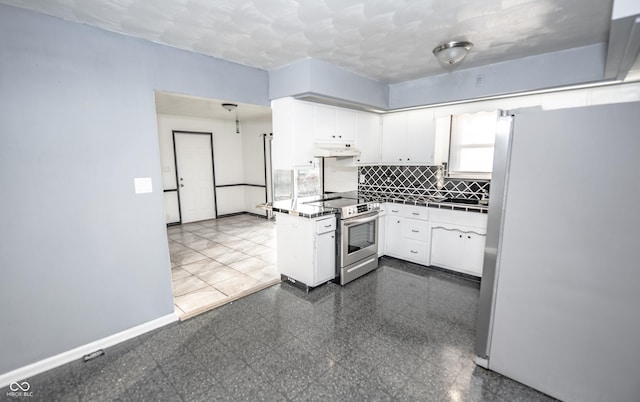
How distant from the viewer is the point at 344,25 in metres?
2.06

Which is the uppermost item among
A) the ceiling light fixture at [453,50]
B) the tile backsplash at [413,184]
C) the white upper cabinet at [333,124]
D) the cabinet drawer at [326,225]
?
the ceiling light fixture at [453,50]

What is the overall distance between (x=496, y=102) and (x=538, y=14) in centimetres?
137

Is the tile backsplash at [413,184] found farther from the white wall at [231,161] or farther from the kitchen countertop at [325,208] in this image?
the white wall at [231,161]

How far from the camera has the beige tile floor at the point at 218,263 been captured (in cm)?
293

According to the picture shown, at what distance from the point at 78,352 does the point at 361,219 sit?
276 centimetres

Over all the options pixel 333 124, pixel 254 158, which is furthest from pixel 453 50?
pixel 254 158

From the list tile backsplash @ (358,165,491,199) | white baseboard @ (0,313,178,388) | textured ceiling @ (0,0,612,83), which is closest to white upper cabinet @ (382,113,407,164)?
tile backsplash @ (358,165,491,199)

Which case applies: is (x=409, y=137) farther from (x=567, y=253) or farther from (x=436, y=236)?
(x=567, y=253)

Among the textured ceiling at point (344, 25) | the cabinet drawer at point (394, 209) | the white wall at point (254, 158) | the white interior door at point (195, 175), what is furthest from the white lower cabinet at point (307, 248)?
the white interior door at point (195, 175)

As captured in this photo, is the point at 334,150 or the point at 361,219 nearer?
the point at 361,219

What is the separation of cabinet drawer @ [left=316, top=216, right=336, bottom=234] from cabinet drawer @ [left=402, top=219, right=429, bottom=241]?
1.19m

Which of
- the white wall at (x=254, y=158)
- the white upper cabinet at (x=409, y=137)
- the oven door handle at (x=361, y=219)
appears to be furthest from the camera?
the white wall at (x=254, y=158)

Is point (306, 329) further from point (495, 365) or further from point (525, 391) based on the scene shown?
point (525, 391)

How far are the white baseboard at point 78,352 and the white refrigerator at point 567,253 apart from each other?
264cm
